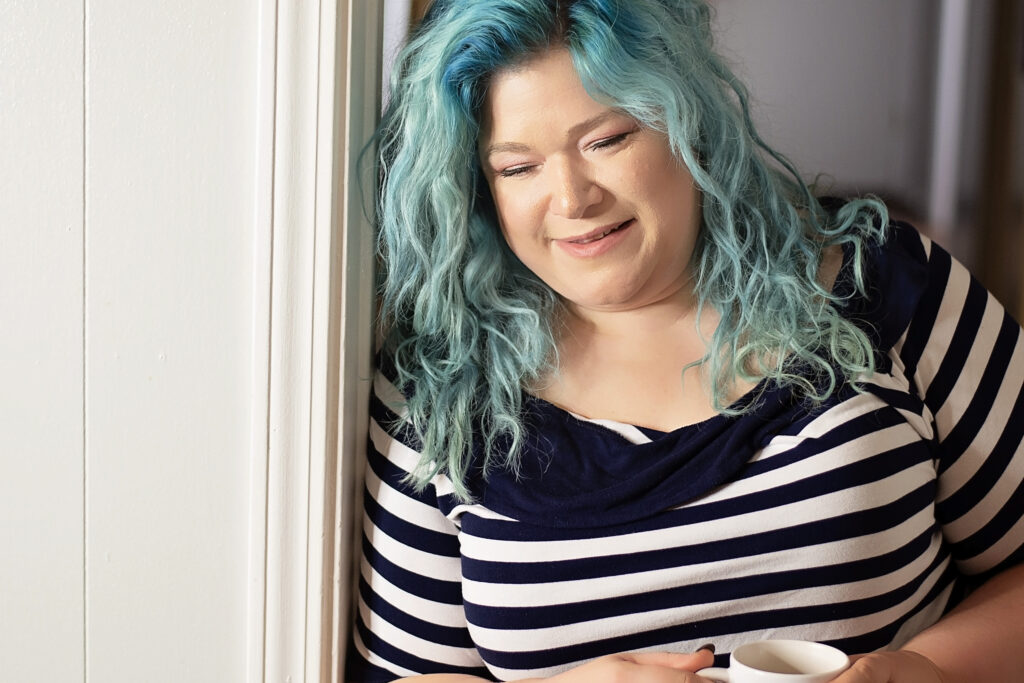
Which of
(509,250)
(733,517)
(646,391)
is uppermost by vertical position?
(509,250)

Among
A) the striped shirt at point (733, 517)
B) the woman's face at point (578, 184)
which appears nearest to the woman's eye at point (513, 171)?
Result: the woman's face at point (578, 184)

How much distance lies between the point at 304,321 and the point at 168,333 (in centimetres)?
13

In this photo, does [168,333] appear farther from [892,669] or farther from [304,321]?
[892,669]

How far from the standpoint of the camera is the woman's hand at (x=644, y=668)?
792 millimetres

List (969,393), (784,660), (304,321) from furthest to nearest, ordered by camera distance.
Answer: (969,393) → (304,321) → (784,660)

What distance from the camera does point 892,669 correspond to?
2.66 ft

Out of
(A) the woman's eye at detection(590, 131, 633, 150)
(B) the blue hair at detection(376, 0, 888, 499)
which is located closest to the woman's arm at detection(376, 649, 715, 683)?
(B) the blue hair at detection(376, 0, 888, 499)

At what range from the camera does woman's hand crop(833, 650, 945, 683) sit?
2.48 ft

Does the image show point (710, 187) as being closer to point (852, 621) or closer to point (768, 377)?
point (768, 377)

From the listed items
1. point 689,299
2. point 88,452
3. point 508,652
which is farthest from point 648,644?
point 88,452

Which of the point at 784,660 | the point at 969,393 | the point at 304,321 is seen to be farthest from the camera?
the point at 969,393

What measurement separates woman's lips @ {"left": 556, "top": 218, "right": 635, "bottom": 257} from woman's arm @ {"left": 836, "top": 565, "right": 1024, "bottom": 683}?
18.3 inches

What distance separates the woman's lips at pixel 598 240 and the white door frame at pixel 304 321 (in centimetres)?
23

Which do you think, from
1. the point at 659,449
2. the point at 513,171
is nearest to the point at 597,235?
the point at 513,171
